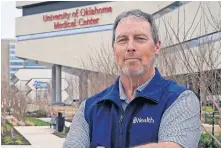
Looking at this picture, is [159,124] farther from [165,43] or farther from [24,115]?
[24,115]

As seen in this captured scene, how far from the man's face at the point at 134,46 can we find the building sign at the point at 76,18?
36.7 meters

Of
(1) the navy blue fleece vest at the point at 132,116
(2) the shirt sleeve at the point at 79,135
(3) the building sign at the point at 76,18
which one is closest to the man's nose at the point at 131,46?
(1) the navy blue fleece vest at the point at 132,116

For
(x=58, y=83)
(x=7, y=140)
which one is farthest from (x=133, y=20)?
(x=58, y=83)

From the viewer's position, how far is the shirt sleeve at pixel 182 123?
5.43 ft

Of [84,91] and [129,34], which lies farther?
[84,91]

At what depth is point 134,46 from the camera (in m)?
1.77

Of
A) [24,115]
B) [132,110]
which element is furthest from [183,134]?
[24,115]

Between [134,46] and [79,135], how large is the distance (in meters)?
0.42

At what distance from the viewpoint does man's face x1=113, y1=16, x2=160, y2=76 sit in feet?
5.86

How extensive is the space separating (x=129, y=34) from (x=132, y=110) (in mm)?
294

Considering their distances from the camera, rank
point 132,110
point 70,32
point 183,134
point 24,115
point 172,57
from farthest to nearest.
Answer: point 70,32 < point 24,115 < point 172,57 < point 132,110 < point 183,134

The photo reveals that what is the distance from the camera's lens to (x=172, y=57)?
41.1 ft

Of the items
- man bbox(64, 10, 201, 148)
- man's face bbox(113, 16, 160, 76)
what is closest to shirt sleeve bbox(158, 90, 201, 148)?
man bbox(64, 10, 201, 148)

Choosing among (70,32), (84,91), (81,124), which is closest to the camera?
(81,124)
